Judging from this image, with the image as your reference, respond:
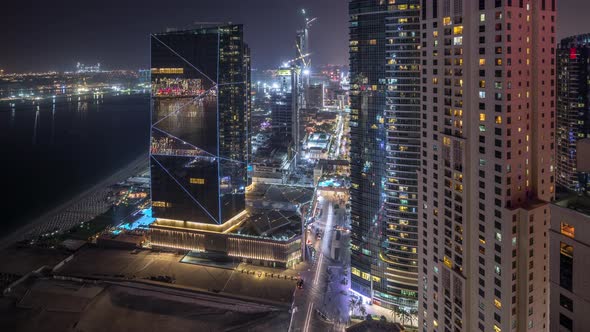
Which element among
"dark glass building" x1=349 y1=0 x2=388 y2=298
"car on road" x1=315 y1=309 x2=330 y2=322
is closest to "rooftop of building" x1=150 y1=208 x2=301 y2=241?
"dark glass building" x1=349 y1=0 x2=388 y2=298

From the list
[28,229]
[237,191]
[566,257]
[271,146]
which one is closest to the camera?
[566,257]

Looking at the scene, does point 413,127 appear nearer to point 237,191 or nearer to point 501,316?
point 501,316

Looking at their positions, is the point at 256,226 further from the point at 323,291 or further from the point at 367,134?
the point at 367,134

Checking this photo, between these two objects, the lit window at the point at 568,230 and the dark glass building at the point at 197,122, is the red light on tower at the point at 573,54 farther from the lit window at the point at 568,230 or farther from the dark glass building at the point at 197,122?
the lit window at the point at 568,230

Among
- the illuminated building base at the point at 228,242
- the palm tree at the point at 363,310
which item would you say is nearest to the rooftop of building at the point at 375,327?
the palm tree at the point at 363,310

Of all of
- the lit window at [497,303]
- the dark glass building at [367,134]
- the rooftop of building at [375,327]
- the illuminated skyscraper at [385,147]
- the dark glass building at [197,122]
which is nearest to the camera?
the lit window at [497,303]

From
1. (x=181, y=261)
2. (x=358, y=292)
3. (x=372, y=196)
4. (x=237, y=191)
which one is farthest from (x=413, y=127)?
(x=181, y=261)

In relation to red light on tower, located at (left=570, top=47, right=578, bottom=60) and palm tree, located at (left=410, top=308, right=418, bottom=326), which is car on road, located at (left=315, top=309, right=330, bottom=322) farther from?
red light on tower, located at (left=570, top=47, right=578, bottom=60)
